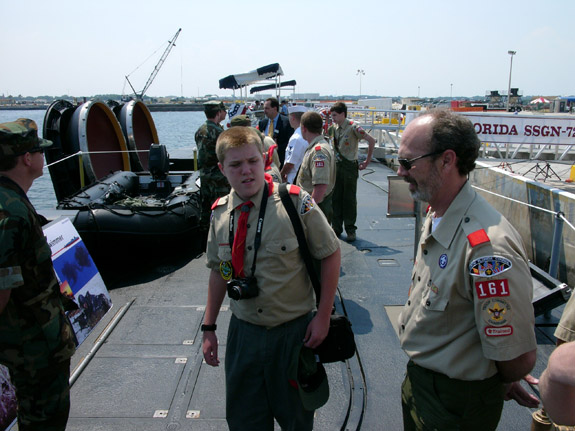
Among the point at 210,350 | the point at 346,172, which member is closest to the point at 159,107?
the point at 346,172

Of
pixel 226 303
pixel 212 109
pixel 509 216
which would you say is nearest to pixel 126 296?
pixel 226 303

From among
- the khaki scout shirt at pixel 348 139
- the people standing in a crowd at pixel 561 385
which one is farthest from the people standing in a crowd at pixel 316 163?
the people standing in a crowd at pixel 561 385

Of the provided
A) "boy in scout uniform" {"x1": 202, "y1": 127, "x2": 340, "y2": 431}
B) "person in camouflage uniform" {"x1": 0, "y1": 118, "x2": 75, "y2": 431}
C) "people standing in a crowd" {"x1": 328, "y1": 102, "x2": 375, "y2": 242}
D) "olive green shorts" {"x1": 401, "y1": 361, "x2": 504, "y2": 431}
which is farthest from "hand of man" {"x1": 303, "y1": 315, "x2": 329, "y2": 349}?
"people standing in a crowd" {"x1": 328, "y1": 102, "x2": 375, "y2": 242}

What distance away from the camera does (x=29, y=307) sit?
2.02 m

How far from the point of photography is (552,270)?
3.64 metres

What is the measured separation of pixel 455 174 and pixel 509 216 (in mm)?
3766

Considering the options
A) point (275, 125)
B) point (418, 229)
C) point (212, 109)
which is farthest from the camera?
point (275, 125)

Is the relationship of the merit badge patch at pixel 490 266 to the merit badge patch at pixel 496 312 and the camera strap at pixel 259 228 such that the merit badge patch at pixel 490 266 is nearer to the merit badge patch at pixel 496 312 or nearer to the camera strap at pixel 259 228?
the merit badge patch at pixel 496 312

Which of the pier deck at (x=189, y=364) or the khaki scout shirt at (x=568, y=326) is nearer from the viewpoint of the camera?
the khaki scout shirt at (x=568, y=326)

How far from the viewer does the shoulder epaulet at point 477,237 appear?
1.41 meters

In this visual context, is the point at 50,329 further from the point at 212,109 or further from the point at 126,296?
the point at 212,109

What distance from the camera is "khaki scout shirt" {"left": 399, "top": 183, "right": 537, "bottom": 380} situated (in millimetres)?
1383

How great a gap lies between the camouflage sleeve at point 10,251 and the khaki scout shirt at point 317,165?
2707 mm

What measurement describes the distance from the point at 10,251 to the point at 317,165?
278cm
